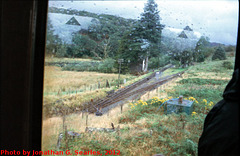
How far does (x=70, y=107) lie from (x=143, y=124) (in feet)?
1.76

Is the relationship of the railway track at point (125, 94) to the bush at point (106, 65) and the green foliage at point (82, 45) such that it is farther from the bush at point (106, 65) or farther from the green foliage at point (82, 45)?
the green foliage at point (82, 45)

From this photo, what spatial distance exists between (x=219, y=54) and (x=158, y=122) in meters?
0.64

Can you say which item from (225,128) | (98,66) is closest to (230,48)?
(225,128)

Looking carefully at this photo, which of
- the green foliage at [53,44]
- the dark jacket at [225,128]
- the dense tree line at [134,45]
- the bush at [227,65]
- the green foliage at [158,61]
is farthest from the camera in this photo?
the green foliage at [158,61]

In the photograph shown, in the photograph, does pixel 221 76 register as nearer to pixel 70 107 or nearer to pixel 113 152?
pixel 113 152

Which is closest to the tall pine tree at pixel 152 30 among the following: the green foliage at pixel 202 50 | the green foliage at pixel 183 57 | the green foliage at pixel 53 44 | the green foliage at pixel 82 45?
the green foliage at pixel 183 57

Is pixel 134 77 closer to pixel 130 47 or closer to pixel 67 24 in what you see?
pixel 130 47

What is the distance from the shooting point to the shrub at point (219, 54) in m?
1.34

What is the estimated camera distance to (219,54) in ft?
4.49

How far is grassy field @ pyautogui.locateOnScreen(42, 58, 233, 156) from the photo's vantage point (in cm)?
130

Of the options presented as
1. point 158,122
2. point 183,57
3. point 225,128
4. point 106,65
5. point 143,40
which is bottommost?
point 158,122

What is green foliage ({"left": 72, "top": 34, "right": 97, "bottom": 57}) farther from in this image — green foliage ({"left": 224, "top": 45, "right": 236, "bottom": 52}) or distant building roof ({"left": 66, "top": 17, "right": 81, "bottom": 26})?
green foliage ({"left": 224, "top": 45, "right": 236, "bottom": 52})

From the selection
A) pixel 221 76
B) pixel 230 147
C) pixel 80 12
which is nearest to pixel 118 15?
pixel 80 12

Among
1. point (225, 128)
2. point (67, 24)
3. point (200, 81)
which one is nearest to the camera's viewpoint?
point (225, 128)
